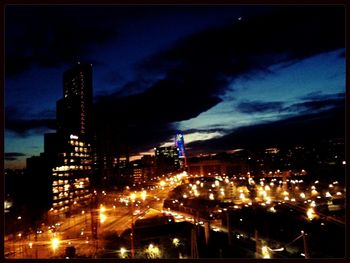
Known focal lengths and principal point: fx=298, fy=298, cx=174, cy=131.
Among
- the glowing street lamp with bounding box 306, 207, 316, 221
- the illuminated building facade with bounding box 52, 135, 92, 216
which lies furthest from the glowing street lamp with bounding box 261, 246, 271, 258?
the illuminated building facade with bounding box 52, 135, 92, 216

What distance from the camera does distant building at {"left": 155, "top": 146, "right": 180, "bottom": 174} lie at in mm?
53875

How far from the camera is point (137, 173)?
138 feet

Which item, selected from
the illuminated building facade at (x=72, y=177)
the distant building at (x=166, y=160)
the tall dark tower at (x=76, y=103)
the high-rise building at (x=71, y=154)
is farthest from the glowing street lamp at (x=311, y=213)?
the distant building at (x=166, y=160)

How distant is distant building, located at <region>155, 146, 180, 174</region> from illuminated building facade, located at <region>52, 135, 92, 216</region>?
84.9ft

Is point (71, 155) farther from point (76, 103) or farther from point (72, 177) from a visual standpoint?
point (76, 103)

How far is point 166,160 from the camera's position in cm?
6066

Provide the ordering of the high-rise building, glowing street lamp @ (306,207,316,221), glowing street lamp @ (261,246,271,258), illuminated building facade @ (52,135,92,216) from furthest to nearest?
the high-rise building, illuminated building facade @ (52,135,92,216), glowing street lamp @ (306,207,316,221), glowing street lamp @ (261,246,271,258)

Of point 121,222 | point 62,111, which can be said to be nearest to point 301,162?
point 121,222

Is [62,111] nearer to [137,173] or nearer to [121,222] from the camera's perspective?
[137,173]

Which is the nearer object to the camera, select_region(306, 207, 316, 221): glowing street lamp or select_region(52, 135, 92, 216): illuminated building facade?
select_region(306, 207, 316, 221): glowing street lamp

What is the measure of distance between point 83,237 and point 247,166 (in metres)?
A: 28.9

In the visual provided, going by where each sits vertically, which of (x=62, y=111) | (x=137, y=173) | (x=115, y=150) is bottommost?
(x=137, y=173)

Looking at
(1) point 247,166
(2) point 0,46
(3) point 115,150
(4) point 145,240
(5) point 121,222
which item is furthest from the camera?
(3) point 115,150

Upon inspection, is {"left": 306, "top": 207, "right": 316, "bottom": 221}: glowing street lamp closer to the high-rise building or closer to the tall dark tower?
the high-rise building
